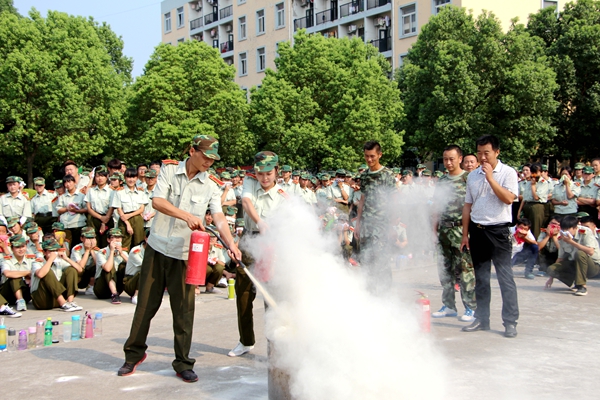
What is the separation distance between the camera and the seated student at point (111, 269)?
8614 millimetres

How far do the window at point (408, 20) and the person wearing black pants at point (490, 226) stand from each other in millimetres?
32347

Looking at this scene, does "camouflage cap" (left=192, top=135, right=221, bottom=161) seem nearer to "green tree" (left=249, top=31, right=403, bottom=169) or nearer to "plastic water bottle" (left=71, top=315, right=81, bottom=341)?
"plastic water bottle" (left=71, top=315, right=81, bottom=341)

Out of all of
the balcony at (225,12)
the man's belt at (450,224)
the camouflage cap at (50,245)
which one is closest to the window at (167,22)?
the balcony at (225,12)

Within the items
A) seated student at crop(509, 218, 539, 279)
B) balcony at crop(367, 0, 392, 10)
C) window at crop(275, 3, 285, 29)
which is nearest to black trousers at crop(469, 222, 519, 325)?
seated student at crop(509, 218, 539, 279)

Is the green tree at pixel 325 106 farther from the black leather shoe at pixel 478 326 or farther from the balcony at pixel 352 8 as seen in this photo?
the black leather shoe at pixel 478 326

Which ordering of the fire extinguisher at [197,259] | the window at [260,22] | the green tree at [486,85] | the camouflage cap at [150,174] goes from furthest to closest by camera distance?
the window at [260,22], the green tree at [486,85], the camouflage cap at [150,174], the fire extinguisher at [197,259]

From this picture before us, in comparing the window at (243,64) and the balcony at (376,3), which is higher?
the balcony at (376,3)

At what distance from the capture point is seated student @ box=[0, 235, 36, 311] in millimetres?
8039

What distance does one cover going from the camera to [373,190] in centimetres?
657

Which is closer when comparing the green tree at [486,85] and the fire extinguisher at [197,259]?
the fire extinguisher at [197,259]

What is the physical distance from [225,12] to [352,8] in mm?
14262

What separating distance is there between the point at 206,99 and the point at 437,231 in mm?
25653

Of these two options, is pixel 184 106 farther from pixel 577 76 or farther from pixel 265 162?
pixel 265 162

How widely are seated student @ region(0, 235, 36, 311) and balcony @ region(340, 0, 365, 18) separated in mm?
35081
